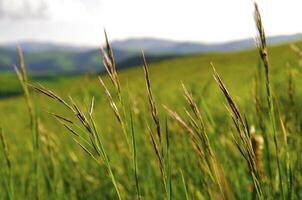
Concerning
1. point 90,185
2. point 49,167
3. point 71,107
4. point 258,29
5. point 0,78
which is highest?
point 258,29

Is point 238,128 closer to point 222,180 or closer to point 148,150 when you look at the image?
point 222,180

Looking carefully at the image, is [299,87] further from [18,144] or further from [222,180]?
[222,180]

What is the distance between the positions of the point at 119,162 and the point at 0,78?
176457mm

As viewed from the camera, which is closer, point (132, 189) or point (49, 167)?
point (49, 167)

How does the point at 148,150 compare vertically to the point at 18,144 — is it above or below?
above

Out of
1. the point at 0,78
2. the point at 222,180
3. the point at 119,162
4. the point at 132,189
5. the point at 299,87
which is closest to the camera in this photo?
the point at 222,180

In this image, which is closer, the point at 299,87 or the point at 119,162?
the point at 119,162

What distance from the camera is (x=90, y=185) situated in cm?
354

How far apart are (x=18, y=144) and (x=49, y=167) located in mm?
6607

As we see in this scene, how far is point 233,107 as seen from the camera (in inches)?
37.1

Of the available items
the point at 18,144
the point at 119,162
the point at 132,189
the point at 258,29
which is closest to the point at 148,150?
the point at 119,162

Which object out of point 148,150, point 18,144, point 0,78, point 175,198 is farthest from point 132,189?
point 0,78

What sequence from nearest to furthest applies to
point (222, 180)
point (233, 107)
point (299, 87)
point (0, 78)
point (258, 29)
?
point (222, 180) < point (233, 107) < point (258, 29) < point (299, 87) < point (0, 78)

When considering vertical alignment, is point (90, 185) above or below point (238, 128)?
below
